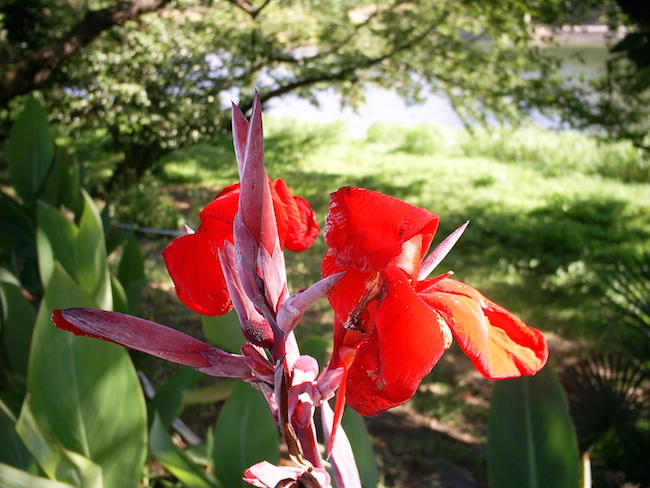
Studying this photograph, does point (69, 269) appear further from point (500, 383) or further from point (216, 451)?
point (500, 383)

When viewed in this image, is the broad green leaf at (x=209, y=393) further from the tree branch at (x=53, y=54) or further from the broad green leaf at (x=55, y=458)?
the tree branch at (x=53, y=54)

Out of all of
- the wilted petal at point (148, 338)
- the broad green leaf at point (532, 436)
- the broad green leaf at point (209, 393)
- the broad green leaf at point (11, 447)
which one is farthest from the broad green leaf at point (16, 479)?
the broad green leaf at point (209, 393)

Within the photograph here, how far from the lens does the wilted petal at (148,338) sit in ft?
1.41

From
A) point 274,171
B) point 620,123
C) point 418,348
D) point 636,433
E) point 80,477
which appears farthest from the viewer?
point 274,171

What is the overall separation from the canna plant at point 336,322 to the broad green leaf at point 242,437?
855 millimetres

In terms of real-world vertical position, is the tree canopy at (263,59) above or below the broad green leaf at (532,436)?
below

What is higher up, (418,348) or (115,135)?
(418,348)

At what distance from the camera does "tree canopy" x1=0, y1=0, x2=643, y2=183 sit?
4555 millimetres

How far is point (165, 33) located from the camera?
4.97 m

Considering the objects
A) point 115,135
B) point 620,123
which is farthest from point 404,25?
point 115,135

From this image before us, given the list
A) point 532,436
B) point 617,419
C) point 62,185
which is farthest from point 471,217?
point 532,436

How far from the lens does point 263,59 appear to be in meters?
5.22

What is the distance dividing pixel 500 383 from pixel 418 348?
29.7 inches

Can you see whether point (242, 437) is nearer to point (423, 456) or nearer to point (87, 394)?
point (87, 394)
